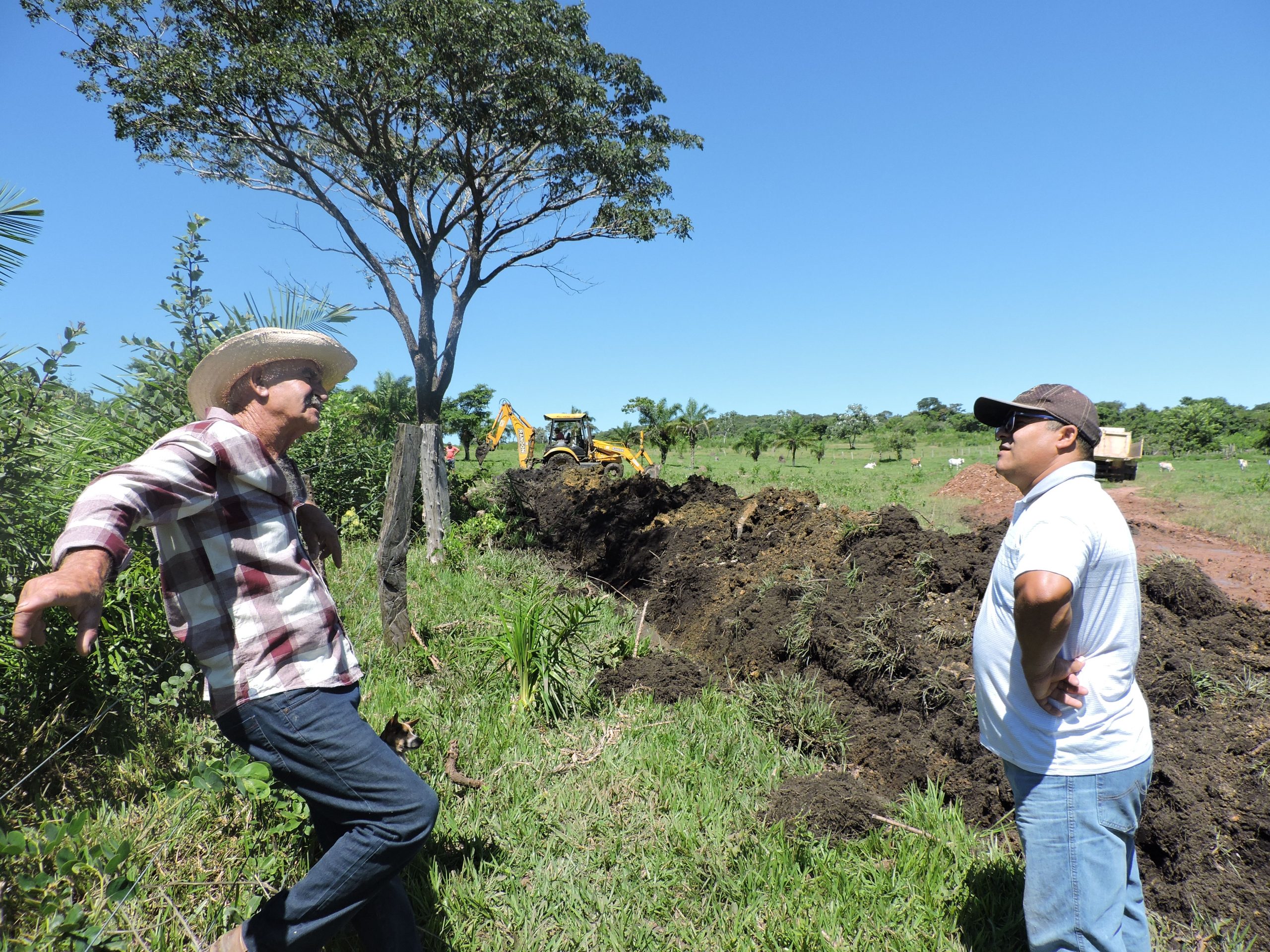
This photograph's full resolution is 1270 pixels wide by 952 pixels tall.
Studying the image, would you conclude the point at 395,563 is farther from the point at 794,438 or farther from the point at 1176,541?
the point at 794,438

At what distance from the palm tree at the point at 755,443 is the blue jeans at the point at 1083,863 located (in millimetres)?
43402

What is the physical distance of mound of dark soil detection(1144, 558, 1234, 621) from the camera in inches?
162

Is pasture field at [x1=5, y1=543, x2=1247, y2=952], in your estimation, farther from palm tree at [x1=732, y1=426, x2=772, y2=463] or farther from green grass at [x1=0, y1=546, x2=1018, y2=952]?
palm tree at [x1=732, y1=426, x2=772, y2=463]

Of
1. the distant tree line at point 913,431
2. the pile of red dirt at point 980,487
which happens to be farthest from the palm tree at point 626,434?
the pile of red dirt at point 980,487

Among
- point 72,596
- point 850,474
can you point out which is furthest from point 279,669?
point 850,474

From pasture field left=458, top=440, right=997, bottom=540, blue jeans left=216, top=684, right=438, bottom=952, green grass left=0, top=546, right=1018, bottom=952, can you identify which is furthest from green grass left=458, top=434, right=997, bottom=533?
blue jeans left=216, top=684, right=438, bottom=952

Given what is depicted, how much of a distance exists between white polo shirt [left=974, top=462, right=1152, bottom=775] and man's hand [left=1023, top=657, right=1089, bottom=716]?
20 mm

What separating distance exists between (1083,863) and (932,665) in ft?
7.14

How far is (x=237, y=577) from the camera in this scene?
1854mm

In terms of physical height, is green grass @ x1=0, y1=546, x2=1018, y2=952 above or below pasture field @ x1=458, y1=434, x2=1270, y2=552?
above

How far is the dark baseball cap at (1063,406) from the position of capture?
204 centimetres

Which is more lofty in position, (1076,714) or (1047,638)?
(1047,638)

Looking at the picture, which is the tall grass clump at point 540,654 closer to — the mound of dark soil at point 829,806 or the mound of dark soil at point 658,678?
the mound of dark soil at point 658,678

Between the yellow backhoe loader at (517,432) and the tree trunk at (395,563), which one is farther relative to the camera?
the yellow backhoe loader at (517,432)
